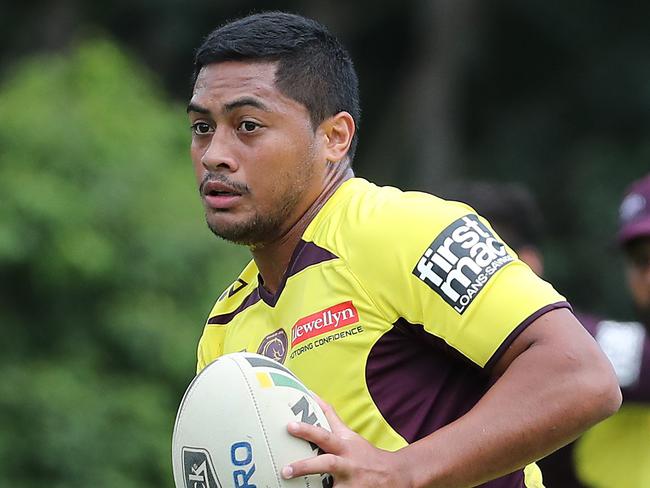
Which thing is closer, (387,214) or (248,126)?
(387,214)

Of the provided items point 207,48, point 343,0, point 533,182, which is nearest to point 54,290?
point 207,48

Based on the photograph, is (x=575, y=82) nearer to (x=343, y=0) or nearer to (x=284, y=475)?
(x=343, y=0)

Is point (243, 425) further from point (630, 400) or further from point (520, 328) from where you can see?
point (630, 400)

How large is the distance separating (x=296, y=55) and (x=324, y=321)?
77 cm

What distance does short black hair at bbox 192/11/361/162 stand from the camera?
3658mm

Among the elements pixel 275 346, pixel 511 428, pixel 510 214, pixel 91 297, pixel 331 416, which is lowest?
pixel 511 428

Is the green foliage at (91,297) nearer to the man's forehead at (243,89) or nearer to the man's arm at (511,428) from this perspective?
the man's forehead at (243,89)

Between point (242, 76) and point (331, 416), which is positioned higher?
point (242, 76)

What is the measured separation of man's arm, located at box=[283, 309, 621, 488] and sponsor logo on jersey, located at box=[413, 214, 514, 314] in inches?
8.6

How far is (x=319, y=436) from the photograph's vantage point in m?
3.00

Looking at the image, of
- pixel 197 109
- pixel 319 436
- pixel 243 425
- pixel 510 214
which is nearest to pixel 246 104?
pixel 197 109

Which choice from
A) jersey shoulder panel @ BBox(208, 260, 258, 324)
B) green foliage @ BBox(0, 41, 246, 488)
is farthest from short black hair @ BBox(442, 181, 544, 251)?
green foliage @ BBox(0, 41, 246, 488)

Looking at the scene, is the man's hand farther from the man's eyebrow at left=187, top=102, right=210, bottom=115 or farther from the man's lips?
the man's eyebrow at left=187, top=102, right=210, bottom=115

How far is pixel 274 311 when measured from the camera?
370cm
